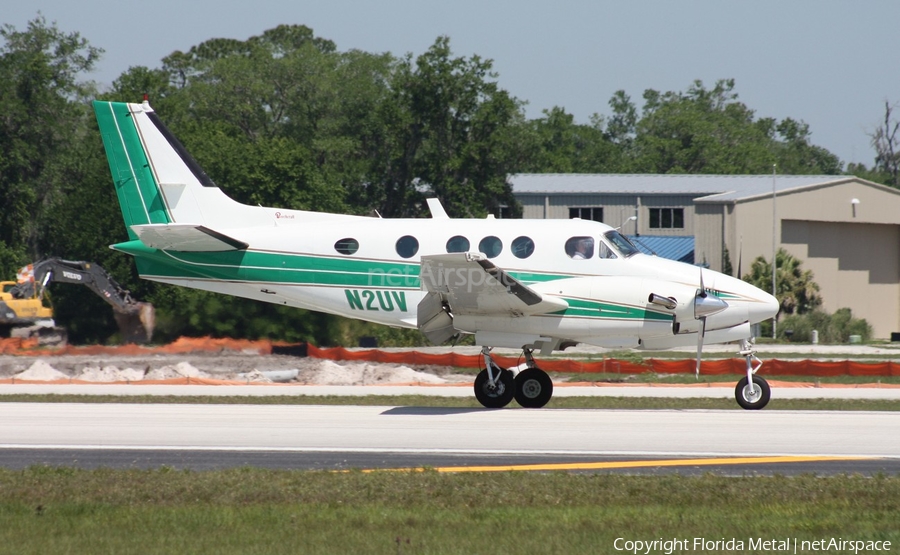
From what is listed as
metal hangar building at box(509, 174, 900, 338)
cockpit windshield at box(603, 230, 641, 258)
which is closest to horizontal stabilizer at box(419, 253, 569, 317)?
cockpit windshield at box(603, 230, 641, 258)

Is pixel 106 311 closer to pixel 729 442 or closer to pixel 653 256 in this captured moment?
pixel 653 256

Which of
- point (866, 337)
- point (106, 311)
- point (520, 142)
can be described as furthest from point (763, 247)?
point (106, 311)

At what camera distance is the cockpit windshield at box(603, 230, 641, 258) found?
1747 cm

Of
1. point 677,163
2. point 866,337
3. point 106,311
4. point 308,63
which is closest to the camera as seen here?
point 106,311

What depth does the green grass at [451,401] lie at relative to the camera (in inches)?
758

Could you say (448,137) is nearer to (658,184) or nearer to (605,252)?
(658,184)

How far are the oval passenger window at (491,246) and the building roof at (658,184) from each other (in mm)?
39836

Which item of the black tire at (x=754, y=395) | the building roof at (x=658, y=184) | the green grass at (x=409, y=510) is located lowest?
the green grass at (x=409, y=510)

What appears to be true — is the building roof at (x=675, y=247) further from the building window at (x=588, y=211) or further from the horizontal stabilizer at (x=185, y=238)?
the horizontal stabilizer at (x=185, y=238)

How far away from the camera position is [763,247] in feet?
176

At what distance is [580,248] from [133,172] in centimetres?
889

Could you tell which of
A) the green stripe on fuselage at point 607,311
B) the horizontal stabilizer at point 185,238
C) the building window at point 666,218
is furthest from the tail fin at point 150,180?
the building window at point 666,218

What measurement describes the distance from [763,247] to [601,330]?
3924cm

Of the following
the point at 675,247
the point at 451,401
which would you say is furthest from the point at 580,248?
the point at 675,247
